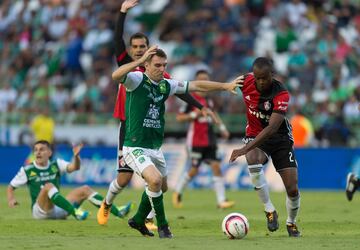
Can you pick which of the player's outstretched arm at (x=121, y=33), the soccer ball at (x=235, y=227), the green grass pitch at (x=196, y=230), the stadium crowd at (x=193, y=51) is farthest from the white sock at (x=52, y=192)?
the stadium crowd at (x=193, y=51)

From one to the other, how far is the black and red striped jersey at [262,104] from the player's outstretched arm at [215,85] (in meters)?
0.16

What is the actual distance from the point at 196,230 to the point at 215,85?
7.86 feet

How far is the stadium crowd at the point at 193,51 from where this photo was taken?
1038 inches

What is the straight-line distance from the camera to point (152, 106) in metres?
12.1

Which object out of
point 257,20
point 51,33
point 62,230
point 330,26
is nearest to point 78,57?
point 51,33

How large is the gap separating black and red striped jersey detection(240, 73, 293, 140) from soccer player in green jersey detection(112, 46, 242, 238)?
267 millimetres

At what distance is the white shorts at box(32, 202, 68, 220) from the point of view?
15.4m

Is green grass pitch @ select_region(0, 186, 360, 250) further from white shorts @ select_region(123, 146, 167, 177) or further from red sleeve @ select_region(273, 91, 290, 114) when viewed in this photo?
red sleeve @ select_region(273, 91, 290, 114)

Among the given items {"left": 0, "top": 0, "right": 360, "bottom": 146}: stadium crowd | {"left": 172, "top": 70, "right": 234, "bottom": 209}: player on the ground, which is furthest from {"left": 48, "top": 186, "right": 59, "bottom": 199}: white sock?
{"left": 0, "top": 0, "right": 360, "bottom": 146}: stadium crowd

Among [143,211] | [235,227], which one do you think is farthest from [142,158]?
[235,227]

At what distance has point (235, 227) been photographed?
1174 cm

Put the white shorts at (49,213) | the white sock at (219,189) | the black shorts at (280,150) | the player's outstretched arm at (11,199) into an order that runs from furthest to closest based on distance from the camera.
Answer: the white sock at (219,189) < the white shorts at (49,213) < the player's outstretched arm at (11,199) < the black shorts at (280,150)

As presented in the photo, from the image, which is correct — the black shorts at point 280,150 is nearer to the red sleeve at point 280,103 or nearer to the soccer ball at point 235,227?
the red sleeve at point 280,103

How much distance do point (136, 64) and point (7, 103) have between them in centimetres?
1960
